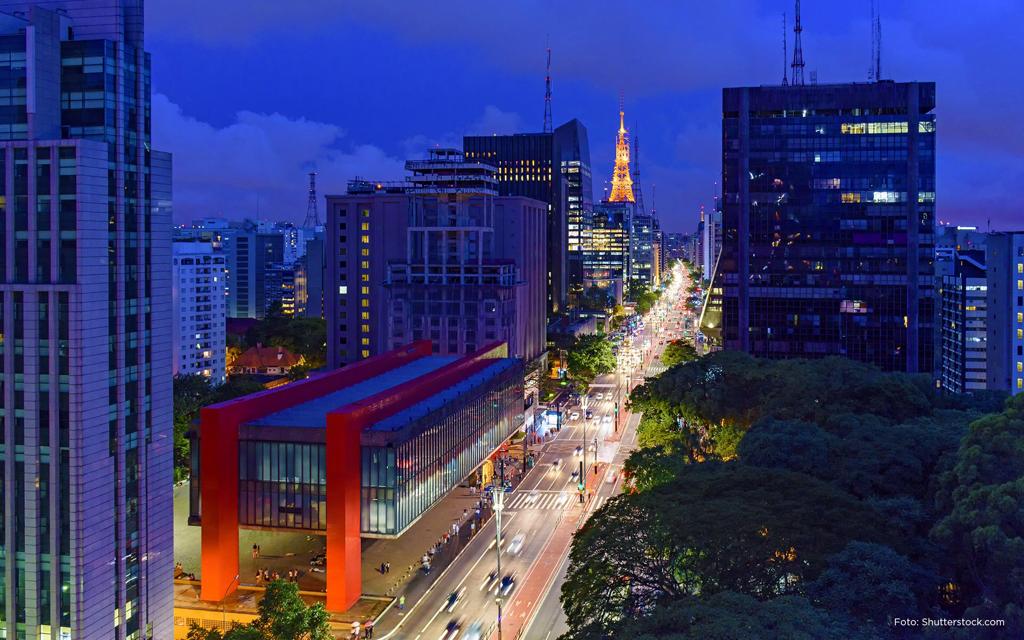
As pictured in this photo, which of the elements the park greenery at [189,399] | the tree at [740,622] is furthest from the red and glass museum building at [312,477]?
the tree at [740,622]

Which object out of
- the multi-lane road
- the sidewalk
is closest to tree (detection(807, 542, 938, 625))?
the multi-lane road

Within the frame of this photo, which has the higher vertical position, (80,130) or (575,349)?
(80,130)

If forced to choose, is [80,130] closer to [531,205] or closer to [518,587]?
[518,587]

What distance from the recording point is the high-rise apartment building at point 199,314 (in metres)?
159

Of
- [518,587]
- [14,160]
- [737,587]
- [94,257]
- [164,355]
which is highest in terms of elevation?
[14,160]

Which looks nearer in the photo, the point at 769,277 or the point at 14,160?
the point at 14,160

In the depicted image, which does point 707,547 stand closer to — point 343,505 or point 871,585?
point 871,585

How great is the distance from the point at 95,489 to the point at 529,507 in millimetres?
47815

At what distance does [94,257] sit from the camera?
50.4m

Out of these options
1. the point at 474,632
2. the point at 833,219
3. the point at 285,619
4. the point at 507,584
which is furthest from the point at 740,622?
the point at 833,219

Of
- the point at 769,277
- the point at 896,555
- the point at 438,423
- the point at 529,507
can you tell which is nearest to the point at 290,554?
the point at 438,423

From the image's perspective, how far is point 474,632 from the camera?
6041cm

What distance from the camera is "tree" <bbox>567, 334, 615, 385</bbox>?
165000mm

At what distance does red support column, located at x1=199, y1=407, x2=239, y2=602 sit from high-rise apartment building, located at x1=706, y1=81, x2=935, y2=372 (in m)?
86.0
